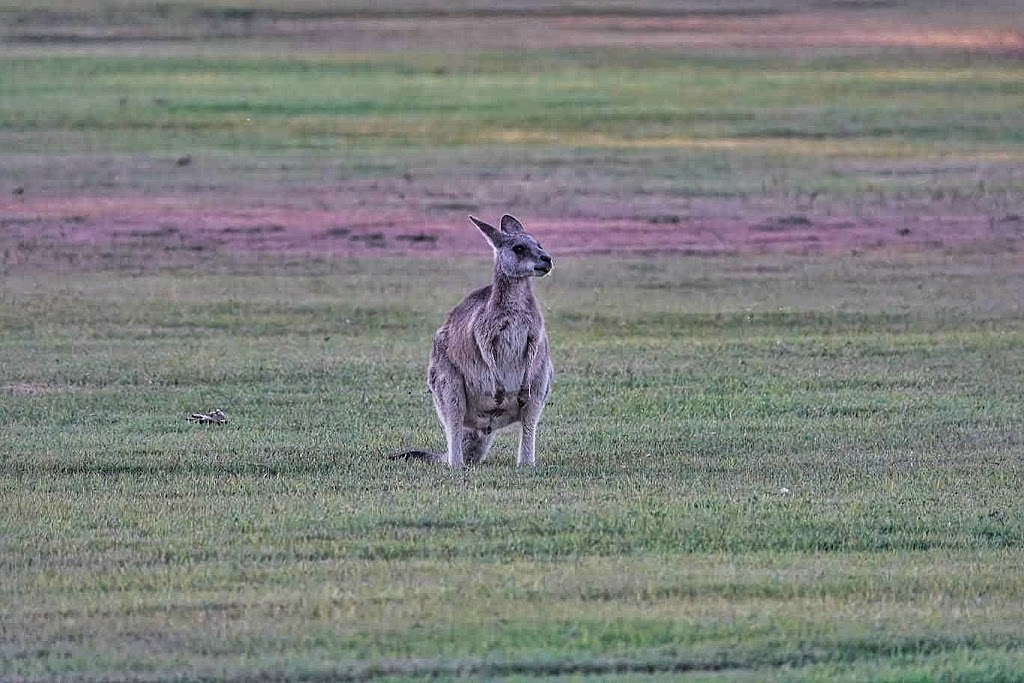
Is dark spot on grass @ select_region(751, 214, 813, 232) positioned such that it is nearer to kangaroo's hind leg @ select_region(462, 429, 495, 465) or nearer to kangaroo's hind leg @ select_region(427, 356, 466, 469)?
kangaroo's hind leg @ select_region(462, 429, 495, 465)

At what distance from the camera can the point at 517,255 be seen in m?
11.7

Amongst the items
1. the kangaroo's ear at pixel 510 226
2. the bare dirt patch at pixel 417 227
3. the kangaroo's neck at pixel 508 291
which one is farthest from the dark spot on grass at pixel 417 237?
the kangaroo's neck at pixel 508 291

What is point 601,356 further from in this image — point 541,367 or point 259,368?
point 541,367

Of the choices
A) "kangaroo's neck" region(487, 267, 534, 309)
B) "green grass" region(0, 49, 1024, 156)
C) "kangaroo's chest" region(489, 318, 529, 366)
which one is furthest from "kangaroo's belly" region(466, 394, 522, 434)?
"green grass" region(0, 49, 1024, 156)

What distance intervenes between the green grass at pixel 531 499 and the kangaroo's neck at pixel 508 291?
908 mm

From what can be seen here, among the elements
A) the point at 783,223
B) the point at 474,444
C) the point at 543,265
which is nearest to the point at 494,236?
the point at 543,265

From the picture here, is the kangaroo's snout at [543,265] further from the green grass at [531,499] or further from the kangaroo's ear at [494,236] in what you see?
the green grass at [531,499]

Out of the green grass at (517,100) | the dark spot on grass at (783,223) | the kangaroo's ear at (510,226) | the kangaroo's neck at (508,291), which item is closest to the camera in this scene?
the kangaroo's neck at (508,291)

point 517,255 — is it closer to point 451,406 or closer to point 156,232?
point 451,406

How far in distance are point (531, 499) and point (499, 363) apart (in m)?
1.31

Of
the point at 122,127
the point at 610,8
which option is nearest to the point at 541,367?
the point at 122,127

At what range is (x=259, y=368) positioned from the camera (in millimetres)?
15539

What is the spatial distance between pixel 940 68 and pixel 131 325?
28.3 m

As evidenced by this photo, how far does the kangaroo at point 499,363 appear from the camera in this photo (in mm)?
11695
